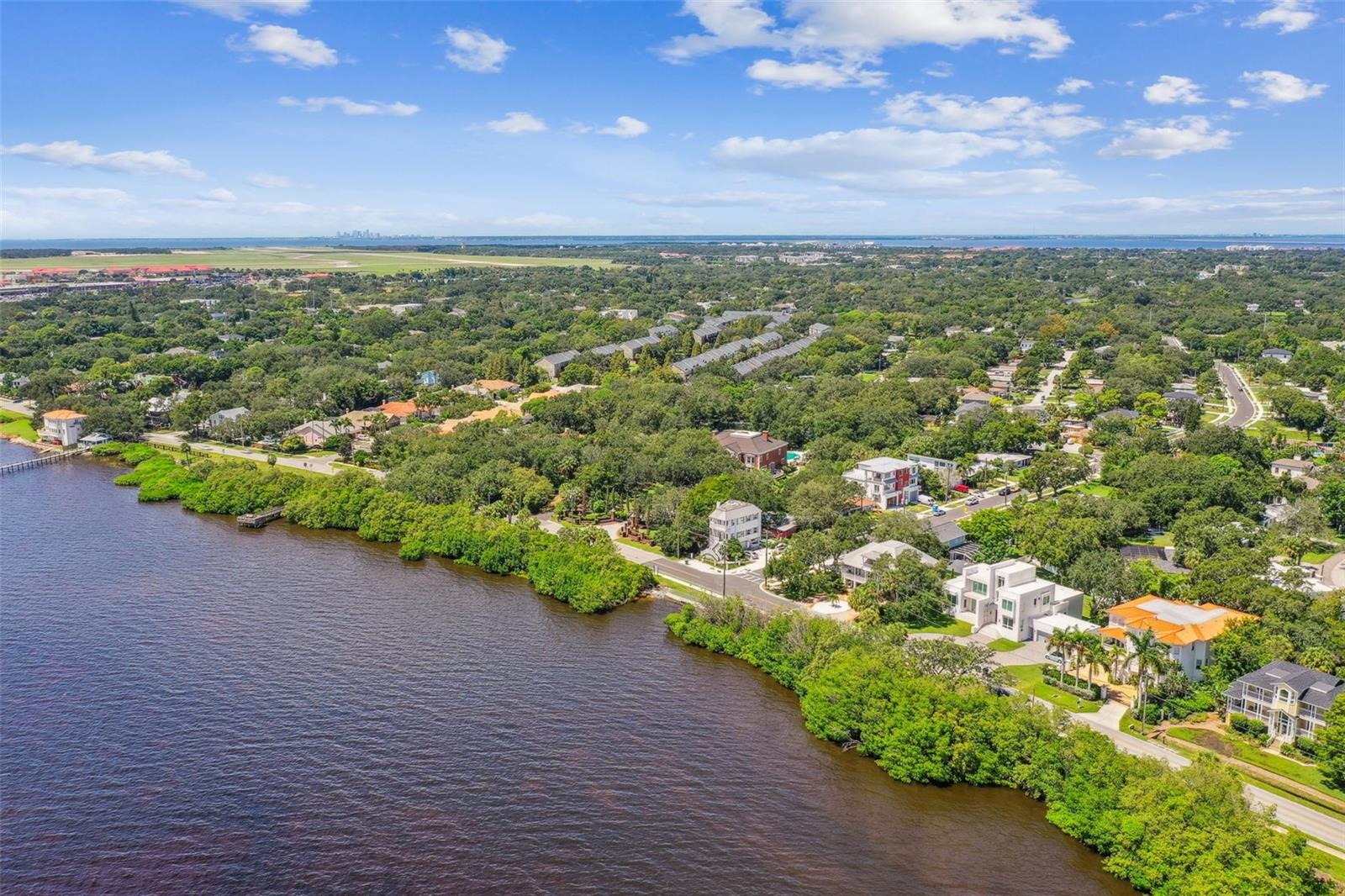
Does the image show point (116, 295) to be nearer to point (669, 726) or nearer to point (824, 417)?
point (824, 417)

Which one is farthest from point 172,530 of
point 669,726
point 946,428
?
point 946,428

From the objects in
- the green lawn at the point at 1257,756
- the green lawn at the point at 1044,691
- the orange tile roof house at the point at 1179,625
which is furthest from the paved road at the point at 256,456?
the green lawn at the point at 1257,756

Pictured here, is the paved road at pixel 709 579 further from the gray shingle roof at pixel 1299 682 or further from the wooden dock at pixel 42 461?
the wooden dock at pixel 42 461

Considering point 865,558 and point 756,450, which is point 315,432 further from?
point 865,558

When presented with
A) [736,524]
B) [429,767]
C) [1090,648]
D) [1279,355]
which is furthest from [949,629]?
[1279,355]

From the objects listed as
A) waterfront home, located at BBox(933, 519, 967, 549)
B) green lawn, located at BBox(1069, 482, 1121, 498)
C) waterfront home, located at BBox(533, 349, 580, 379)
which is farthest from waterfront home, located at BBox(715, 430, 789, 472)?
waterfront home, located at BBox(533, 349, 580, 379)

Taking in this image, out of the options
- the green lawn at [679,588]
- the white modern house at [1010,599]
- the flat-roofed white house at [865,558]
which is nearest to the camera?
the white modern house at [1010,599]
